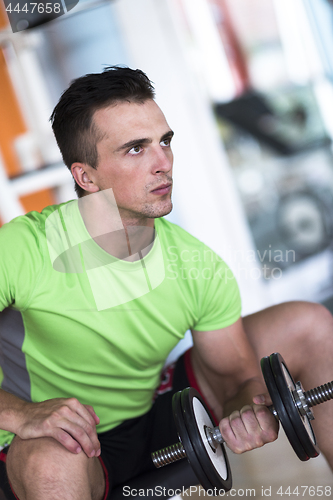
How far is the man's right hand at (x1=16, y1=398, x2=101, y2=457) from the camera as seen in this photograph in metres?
0.70

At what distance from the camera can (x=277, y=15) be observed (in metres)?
2.34

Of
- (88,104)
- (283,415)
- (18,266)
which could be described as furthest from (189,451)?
(88,104)

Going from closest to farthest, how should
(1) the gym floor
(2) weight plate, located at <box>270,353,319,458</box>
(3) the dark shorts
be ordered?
(2) weight plate, located at <box>270,353,319,458</box> < (3) the dark shorts < (1) the gym floor

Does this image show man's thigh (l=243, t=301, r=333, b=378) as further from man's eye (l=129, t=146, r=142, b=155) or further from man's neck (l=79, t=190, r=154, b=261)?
man's eye (l=129, t=146, r=142, b=155)

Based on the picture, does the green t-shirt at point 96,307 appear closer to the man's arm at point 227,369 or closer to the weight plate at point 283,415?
the man's arm at point 227,369

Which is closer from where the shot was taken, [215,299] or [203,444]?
[203,444]

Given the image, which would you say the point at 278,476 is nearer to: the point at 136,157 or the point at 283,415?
the point at 283,415

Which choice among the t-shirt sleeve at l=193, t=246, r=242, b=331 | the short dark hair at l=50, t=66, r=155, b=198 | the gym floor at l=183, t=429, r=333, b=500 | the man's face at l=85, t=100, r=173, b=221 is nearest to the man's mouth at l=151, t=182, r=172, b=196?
the man's face at l=85, t=100, r=173, b=221

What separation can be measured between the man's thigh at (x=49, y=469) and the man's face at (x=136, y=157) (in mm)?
382

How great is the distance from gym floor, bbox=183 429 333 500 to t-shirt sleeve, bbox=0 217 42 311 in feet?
2.23

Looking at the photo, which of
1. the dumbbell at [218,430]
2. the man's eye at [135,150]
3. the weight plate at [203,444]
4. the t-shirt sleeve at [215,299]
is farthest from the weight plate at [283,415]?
the man's eye at [135,150]

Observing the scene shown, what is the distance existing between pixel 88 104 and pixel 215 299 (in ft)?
1.42

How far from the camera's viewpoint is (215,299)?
3.06ft

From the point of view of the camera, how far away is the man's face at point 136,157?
725 millimetres
